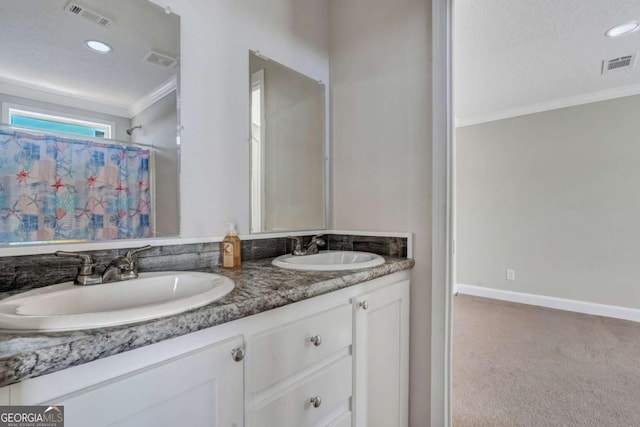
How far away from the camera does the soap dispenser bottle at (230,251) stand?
1236 mm

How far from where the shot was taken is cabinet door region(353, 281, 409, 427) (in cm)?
116

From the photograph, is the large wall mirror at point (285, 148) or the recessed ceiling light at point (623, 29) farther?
the recessed ceiling light at point (623, 29)

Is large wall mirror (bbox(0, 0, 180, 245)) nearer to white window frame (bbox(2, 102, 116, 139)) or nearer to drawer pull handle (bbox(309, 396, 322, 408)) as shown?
white window frame (bbox(2, 102, 116, 139))


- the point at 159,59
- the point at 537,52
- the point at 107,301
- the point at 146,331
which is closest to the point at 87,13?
the point at 159,59

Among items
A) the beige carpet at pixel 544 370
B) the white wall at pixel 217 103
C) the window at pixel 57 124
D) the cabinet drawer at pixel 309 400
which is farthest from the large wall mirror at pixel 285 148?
the beige carpet at pixel 544 370

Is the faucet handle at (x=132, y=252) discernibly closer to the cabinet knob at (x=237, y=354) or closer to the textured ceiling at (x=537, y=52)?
the cabinet knob at (x=237, y=354)

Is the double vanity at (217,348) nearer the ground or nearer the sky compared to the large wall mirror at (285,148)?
nearer the ground

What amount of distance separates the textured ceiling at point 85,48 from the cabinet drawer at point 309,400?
1.11m

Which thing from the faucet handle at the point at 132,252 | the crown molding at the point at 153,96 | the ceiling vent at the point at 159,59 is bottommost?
the faucet handle at the point at 132,252

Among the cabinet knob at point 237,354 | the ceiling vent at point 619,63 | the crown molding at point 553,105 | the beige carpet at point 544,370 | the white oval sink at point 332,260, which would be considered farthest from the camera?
the crown molding at point 553,105

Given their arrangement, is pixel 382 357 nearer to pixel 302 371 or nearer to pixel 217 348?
pixel 302 371

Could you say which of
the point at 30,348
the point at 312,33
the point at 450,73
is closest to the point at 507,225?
the point at 450,73

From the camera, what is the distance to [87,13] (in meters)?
1.01

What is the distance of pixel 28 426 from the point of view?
1.62ft
